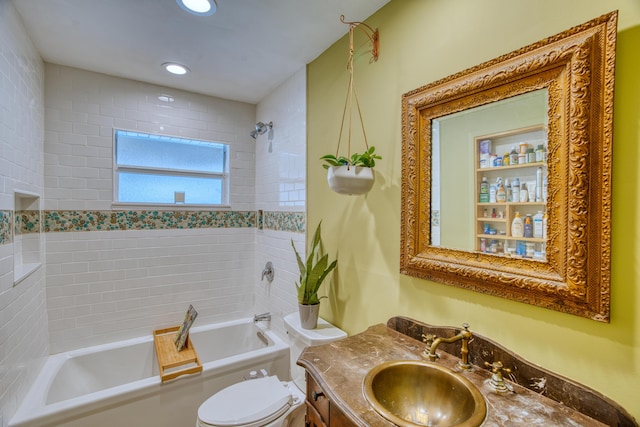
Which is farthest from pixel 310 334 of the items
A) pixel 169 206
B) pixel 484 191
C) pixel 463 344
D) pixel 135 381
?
pixel 169 206

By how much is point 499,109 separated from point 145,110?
2594mm

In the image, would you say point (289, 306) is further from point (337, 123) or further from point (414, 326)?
point (337, 123)

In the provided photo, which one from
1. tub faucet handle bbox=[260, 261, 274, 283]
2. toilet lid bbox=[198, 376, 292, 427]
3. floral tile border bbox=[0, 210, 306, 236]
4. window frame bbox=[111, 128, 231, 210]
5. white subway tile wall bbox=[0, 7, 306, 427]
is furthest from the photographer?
tub faucet handle bbox=[260, 261, 274, 283]

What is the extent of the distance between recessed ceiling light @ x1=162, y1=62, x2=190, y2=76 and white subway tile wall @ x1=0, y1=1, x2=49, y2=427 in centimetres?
75

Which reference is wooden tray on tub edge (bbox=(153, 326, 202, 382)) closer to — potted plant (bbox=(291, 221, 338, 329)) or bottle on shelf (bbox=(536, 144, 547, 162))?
potted plant (bbox=(291, 221, 338, 329))

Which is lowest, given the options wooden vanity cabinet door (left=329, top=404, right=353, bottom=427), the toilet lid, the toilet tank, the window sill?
the toilet lid

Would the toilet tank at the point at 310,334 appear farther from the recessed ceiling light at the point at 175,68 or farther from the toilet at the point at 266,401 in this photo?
the recessed ceiling light at the point at 175,68

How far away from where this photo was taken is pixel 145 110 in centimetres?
253

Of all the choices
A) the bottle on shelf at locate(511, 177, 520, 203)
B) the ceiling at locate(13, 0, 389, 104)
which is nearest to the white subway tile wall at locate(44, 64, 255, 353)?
the ceiling at locate(13, 0, 389, 104)

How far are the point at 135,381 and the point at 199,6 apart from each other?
2.49m

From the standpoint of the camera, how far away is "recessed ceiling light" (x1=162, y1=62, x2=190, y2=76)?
2193 millimetres

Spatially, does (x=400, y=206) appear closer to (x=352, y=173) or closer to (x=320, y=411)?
(x=352, y=173)

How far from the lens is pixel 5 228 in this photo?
1483 millimetres

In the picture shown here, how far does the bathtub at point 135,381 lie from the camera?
1.67 meters
